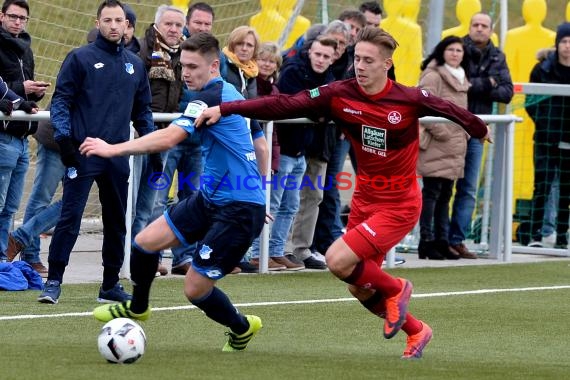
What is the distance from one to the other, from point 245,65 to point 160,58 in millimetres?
760

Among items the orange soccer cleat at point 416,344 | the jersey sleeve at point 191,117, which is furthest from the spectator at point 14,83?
the orange soccer cleat at point 416,344

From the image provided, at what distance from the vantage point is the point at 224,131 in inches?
345

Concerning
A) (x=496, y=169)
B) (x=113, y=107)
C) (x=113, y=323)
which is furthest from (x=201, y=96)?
(x=496, y=169)

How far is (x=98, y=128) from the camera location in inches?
423

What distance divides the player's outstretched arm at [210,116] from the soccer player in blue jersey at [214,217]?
270 millimetres

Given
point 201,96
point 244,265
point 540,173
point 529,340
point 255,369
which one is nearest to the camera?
point 255,369

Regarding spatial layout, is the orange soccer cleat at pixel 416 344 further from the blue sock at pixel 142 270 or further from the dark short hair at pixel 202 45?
the dark short hair at pixel 202 45

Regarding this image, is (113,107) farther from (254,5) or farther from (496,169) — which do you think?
(254,5)

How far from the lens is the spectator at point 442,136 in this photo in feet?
47.2

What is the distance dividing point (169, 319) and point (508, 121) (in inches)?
228

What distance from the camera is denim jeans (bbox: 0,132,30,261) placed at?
11.7 meters

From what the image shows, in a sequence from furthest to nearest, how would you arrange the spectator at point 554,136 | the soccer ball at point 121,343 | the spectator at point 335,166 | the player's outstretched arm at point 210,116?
the spectator at point 554,136, the spectator at point 335,166, the player's outstretched arm at point 210,116, the soccer ball at point 121,343

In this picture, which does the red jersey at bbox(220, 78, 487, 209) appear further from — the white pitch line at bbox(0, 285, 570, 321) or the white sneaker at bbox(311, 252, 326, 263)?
the white sneaker at bbox(311, 252, 326, 263)

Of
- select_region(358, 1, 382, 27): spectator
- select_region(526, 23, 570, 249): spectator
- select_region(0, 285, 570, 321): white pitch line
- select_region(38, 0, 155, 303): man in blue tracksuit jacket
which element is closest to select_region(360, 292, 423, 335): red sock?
select_region(0, 285, 570, 321): white pitch line
